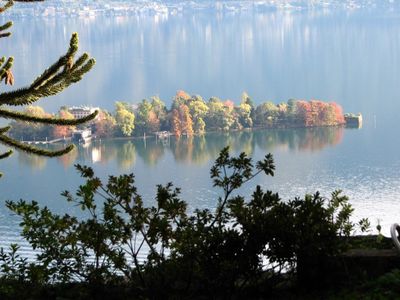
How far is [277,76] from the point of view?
54.2 m

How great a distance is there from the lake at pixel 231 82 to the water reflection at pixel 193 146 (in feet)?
0.29

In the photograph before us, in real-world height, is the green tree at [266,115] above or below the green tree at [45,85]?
below

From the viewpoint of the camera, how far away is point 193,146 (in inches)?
1385

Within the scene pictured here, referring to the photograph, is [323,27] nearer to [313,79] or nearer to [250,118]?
[313,79]

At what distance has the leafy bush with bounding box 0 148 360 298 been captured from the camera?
2.80 meters

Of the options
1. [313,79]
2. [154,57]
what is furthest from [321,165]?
[154,57]

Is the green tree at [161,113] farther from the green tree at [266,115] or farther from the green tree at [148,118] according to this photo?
the green tree at [266,115]

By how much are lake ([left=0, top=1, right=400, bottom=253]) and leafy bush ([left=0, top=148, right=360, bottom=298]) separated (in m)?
13.3

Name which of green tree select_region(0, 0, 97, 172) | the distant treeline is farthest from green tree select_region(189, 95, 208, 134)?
green tree select_region(0, 0, 97, 172)

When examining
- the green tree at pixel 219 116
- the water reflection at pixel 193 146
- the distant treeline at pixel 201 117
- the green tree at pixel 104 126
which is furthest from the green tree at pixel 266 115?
the green tree at pixel 104 126

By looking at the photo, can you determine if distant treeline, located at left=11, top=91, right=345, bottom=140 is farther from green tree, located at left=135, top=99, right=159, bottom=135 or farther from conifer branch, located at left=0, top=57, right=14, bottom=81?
conifer branch, located at left=0, top=57, right=14, bottom=81

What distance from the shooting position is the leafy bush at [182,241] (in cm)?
280

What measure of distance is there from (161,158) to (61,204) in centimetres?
1056

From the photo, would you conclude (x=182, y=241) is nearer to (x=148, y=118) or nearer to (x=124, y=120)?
(x=124, y=120)
